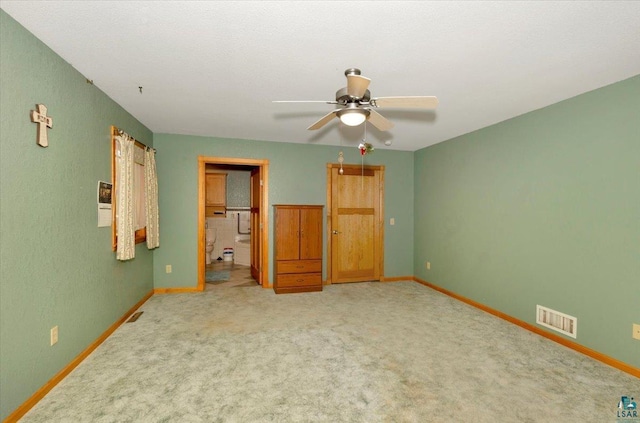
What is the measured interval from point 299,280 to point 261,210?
4.50ft

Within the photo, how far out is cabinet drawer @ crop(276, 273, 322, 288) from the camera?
189 inches

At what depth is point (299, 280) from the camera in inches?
192

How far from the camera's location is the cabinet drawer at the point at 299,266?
190 inches

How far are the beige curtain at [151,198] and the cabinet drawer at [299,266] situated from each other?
6.10 feet

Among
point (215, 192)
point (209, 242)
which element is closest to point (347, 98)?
point (215, 192)

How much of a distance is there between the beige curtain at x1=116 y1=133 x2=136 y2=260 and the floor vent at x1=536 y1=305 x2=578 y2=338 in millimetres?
4604

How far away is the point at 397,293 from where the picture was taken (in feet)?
15.9

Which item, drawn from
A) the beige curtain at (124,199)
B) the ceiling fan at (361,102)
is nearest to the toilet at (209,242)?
the beige curtain at (124,199)

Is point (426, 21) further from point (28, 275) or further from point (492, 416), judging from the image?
point (28, 275)

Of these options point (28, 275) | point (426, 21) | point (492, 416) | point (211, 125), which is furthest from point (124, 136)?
point (492, 416)

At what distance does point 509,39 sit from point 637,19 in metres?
0.67

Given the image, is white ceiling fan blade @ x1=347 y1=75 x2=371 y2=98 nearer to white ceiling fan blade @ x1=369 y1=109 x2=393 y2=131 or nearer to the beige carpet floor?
white ceiling fan blade @ x1=369 y1=109 x2=393 y2=131

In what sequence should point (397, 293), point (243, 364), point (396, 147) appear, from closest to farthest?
point (243, 364) < point (397, 293) < point (396, 147)

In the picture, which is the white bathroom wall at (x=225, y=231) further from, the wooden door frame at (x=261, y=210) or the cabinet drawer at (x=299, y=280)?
the cabinet drawer at (x=299, y=280)
